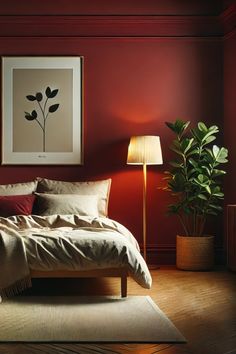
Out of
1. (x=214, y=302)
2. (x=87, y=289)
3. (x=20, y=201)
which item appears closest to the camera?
(x=214, y=302)

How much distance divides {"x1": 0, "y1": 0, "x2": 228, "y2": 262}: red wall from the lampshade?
1.31 feet

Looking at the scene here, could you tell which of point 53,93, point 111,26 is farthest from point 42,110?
point 111,26

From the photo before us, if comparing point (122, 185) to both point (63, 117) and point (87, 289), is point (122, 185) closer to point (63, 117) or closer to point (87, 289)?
point (63, 117)

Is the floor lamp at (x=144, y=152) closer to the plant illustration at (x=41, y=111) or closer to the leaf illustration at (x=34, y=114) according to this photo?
the plant illustration at (x=41, y=111)

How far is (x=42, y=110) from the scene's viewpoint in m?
6.96

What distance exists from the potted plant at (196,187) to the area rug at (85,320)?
1.80 meters

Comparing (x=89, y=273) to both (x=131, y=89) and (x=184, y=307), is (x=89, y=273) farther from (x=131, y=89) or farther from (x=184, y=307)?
(x=131, y=89)

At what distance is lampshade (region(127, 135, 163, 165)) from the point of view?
6.49 m

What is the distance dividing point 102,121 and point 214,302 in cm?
291

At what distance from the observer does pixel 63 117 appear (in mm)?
6977

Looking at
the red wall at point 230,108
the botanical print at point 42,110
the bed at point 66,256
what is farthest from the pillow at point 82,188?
Result: the red wall at point 230,108

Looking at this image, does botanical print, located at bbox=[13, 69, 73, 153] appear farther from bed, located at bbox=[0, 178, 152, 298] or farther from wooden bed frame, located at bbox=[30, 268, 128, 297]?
wooden bed frame, located at bbox=[30, 268, 128, 297]

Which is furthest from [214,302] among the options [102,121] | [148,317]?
[102,121]

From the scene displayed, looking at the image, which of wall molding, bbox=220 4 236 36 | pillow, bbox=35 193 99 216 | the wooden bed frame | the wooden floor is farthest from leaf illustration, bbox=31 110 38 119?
the wooden bed frame
